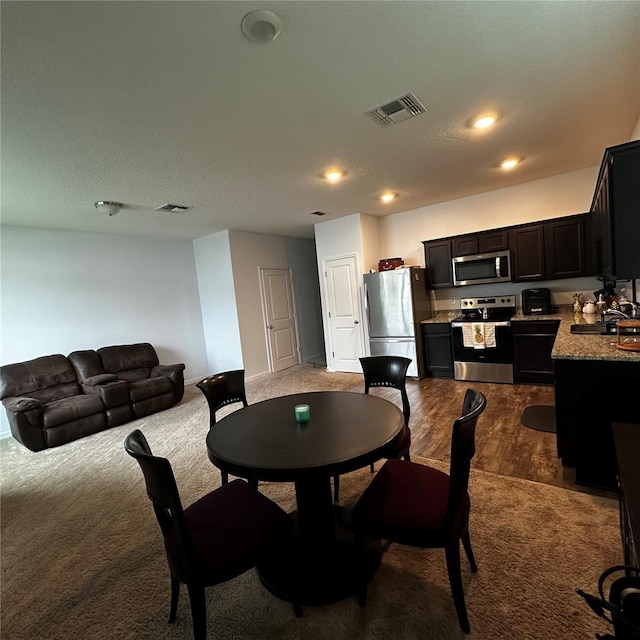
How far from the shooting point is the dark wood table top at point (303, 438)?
53.5 inches

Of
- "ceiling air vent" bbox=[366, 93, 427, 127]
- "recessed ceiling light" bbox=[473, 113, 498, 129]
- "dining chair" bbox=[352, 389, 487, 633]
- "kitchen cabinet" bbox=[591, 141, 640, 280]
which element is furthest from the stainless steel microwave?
"dining chair" bbox=[352, 389, 487, 633]

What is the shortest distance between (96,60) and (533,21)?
7.09 feet

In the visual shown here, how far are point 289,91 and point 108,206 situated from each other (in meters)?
2.78

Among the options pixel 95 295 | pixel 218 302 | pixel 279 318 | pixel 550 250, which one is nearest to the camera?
pixel 550 250

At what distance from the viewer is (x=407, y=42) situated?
1.75 meters

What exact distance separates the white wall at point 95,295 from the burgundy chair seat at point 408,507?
197 inches

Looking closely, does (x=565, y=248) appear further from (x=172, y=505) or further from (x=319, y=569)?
(x=172, y=505)

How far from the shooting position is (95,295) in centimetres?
511

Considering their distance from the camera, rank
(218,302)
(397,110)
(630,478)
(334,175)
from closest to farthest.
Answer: (630,478), (397,110), (334,175), (218,302)

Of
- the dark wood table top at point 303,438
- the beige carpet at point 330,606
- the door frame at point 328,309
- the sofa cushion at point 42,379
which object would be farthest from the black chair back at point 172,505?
the door frame at point 328,309

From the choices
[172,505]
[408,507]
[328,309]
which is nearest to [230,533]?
[172,505]

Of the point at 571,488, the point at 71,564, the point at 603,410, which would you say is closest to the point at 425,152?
the point at 603,410

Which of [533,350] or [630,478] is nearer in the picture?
[630,478]

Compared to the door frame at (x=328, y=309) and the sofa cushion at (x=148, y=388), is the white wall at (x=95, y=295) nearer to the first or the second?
the sofa cushion at (x=148, y=388)
